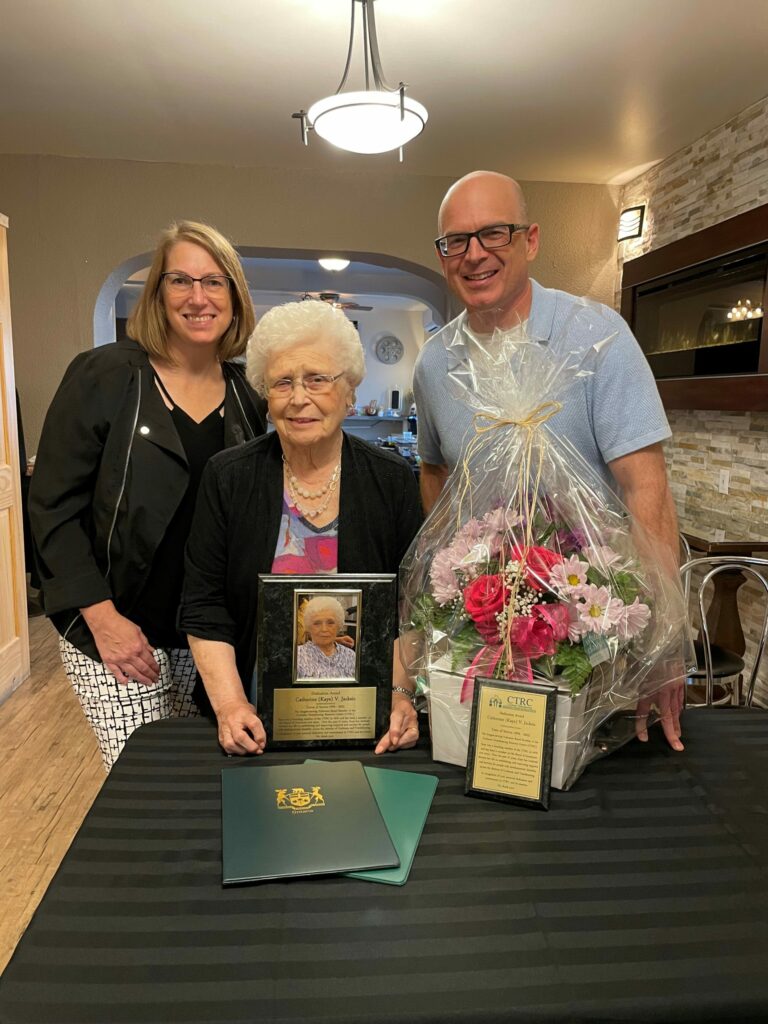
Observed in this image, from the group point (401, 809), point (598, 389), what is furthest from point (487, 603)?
point (598, 389)

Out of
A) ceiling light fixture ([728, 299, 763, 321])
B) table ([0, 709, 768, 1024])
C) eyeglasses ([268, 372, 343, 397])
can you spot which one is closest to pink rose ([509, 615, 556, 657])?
table ([0, 709, 768, 1024])

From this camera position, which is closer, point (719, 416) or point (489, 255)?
point (489, 255)

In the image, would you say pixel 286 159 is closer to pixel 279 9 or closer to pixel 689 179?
pixel 279 9

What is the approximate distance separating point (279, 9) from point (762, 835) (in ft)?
9.72

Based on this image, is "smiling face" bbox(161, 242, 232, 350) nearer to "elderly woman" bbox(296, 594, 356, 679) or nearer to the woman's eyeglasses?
the woman's eyeglasses

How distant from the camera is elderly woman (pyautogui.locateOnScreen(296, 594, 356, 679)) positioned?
3.46ft

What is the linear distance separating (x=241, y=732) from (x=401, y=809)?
0.97ft

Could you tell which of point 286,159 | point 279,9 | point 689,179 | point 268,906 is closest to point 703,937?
point 268,906

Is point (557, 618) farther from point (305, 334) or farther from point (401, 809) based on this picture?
point (305, 334)

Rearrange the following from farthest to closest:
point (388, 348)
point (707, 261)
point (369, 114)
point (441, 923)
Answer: point (388, 348)
point (707, 261)
point (369, 114)
point (441, 923)

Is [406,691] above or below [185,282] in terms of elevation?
below

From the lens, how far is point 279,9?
2576mm

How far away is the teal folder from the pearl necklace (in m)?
0.46

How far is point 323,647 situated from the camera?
1.07 m
